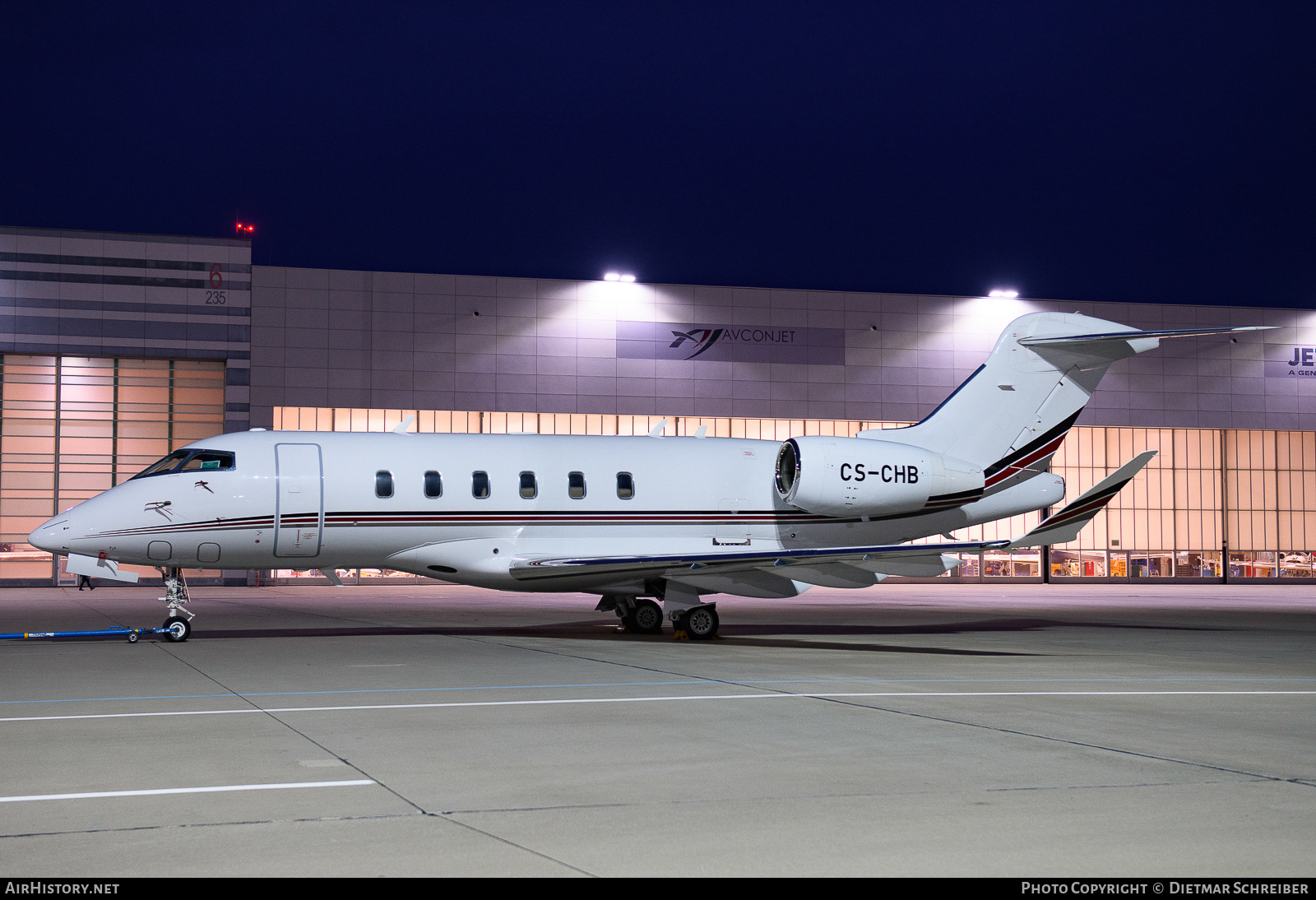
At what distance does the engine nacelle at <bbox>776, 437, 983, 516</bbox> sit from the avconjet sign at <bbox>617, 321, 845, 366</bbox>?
2692 centimetres

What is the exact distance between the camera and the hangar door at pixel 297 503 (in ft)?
59.7

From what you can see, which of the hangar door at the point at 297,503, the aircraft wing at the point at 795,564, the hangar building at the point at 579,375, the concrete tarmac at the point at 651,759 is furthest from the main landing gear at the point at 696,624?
the hangar building at the point at 579,375

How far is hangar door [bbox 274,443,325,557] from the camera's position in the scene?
18.2m

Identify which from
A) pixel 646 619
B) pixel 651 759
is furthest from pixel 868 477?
pixel 651 759

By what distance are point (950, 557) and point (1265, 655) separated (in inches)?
183

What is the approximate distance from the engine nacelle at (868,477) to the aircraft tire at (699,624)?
8.62 feet

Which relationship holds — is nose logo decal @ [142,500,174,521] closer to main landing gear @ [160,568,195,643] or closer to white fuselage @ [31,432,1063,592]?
white fuselage @ [31,432,1063,592]

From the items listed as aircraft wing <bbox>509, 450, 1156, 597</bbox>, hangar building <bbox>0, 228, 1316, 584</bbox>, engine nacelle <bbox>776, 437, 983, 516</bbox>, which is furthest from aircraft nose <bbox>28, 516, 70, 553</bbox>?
hangar building <bbox>0, 228, 1316, 584</bbox>

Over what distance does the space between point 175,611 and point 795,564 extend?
9.50m

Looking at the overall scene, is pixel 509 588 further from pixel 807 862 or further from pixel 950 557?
pixel 807 862

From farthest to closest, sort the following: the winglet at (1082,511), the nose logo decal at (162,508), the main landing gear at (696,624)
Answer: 1. the main landing gear at (696,624)
2. the nose logo decal at (162,508)
3. the winglet at (1082,511)

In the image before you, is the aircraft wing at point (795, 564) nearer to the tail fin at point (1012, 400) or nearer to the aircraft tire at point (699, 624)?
the aircraft tire at point (699, 624)
